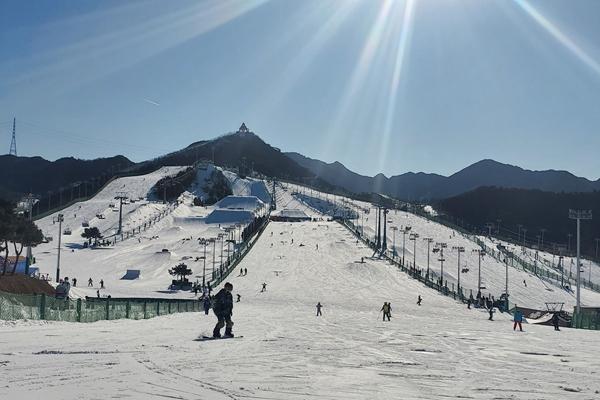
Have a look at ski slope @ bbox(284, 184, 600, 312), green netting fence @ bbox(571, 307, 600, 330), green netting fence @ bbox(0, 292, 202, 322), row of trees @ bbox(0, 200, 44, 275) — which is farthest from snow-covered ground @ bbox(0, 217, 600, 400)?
ski slope @ bbox(284, 184, 600, 312)

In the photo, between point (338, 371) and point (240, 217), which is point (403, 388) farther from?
point (240, 217)

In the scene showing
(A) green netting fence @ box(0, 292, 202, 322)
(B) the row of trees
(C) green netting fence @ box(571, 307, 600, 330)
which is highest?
(B) the row of trees

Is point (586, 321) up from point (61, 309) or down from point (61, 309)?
down

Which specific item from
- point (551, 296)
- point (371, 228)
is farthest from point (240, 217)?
point (551, 296)

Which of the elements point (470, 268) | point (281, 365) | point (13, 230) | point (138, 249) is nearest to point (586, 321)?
point (281, 365)

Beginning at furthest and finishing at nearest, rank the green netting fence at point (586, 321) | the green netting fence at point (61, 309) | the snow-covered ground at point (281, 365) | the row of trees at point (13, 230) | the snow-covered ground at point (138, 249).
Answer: the snow-covered ground at point (138, 249) → the row of trees at point (13, 230) → the green netting fence at point (586, 321) → the green netting fence at point (61, 309) → the snow-covered ground at point (281, 365)

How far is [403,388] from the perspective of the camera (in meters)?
7.71

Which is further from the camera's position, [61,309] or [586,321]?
[586,321]

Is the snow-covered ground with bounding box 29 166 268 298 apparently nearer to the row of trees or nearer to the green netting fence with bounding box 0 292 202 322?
the row of trees

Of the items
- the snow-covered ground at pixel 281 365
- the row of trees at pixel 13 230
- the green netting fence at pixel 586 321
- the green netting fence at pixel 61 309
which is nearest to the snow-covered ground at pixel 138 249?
the row of trees at pixel 13 230

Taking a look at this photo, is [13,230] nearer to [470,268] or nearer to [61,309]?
[61,309]

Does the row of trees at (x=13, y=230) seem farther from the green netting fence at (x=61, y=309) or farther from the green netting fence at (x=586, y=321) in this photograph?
the green netting fence at (x=586, y=321)

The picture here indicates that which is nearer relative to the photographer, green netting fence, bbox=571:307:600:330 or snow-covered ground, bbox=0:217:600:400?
snow-covered ground, bbox=0:217:600:400

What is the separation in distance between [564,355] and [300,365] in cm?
618
